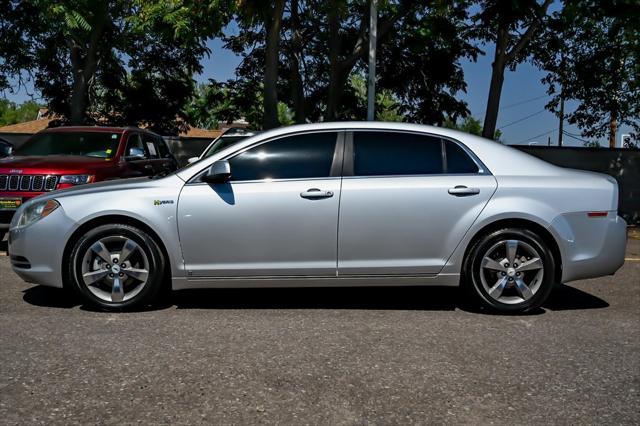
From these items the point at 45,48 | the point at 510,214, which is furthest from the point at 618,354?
the point at 45,48

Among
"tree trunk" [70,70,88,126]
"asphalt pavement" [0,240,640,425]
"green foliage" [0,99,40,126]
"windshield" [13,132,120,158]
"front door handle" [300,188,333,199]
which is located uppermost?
"green foliage" [0,99,40,126]

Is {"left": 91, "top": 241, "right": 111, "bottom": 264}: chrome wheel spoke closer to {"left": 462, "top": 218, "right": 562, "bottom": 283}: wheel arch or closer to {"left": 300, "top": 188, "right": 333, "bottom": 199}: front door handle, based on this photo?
{"left": 300, "top": 188, "right": 333, "bottom": 199}: front door handle

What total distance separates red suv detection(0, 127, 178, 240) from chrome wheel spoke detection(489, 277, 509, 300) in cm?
515

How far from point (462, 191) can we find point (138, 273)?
272cm

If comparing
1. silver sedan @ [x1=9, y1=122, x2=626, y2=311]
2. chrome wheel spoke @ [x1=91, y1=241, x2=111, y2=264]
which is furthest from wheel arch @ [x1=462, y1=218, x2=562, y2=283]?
chrome wheel spoke @ [x1=91, y1=241, x2=111, y2=264]

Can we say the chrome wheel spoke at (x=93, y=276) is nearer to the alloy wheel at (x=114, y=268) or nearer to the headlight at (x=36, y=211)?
the alloy wheel at (x=114, y=268)

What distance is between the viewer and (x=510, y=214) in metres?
5.15

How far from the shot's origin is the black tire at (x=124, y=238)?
5102 millimetres

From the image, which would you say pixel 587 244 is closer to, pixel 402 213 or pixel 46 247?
pixel 402 213

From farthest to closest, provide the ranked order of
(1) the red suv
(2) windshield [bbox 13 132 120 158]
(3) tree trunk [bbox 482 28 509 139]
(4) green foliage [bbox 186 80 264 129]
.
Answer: (4) green foliage [bbox 186 80 264 129] < (3) tree trunk [bbox 482 28 509 139] < (2) windshield [bbox 13 132 120 158] < (1) the red suv

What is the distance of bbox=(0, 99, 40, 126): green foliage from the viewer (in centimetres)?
11962

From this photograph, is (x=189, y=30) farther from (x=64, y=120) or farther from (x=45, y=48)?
(x=64, y=120)

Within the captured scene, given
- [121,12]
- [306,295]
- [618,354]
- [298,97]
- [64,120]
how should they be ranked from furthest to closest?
1. [64,120]
2. [298,97]
3. [121,12]
4. [306,295]
5. [618,354]

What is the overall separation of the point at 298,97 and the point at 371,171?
1859cm
